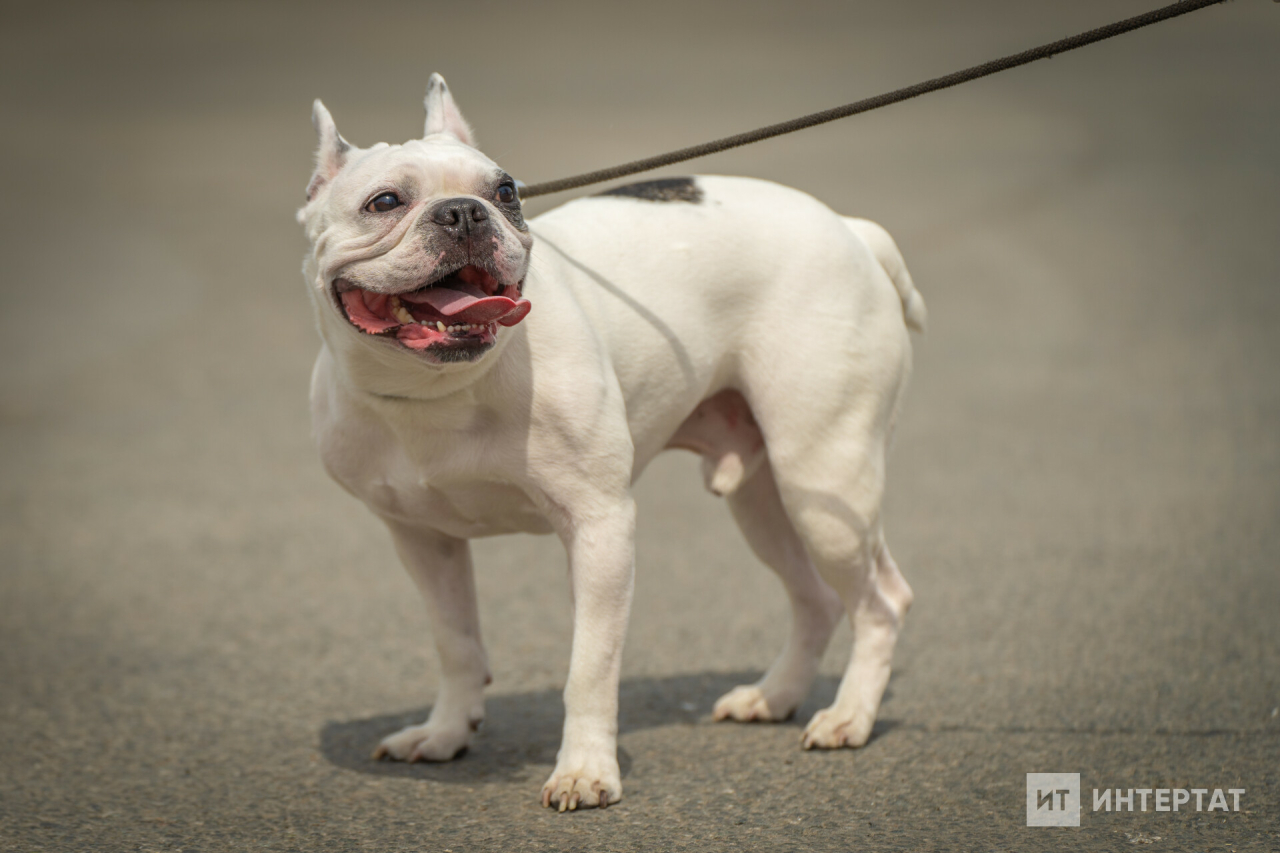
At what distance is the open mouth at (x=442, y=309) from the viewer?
3.68 metres

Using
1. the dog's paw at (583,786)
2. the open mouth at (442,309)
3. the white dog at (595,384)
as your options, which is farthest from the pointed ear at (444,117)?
the dog's paw at (583,786)

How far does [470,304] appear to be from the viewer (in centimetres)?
368

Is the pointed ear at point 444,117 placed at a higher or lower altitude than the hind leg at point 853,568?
higher

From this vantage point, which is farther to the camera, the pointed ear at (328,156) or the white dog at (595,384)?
the pointed ear at (328,156)

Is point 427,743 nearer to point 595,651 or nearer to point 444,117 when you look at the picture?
point 595,651

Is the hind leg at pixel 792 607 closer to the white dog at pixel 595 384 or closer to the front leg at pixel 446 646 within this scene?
the white dog at pixel 595 384

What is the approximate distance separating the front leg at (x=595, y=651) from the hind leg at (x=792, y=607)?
1.13m

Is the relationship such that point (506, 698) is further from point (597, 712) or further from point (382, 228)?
point (382, 228)

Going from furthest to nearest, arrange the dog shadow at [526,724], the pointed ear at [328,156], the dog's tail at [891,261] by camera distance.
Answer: the dog's tail at [891,261] → the dog shadow at [526,724] → the pointed ear at [328,156]

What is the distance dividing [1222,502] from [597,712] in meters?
5.52

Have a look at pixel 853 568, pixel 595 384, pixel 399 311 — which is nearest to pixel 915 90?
pixel 595 384

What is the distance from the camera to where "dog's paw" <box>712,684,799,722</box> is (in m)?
5.16

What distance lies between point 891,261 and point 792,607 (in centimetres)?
140

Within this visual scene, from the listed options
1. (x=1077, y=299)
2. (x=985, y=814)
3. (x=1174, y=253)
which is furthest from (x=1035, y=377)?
(x=985, y=814)
